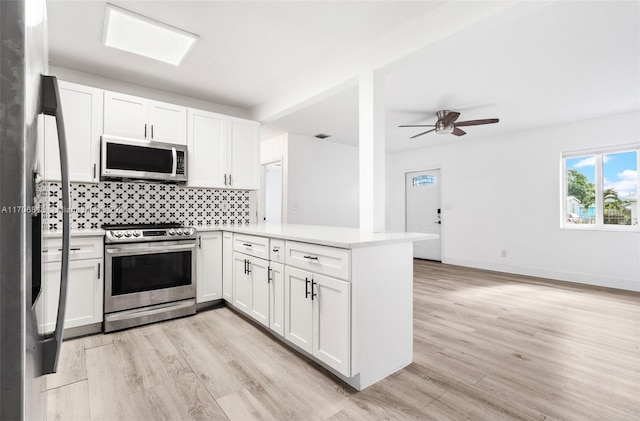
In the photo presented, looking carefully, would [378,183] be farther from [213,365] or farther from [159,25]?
[159,25]

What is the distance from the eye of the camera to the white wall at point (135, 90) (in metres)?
3.11

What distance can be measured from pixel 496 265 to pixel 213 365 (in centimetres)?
512

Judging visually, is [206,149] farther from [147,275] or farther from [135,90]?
[147,275]

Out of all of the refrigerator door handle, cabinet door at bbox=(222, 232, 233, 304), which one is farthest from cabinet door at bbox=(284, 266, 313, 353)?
the refrigerator door handle

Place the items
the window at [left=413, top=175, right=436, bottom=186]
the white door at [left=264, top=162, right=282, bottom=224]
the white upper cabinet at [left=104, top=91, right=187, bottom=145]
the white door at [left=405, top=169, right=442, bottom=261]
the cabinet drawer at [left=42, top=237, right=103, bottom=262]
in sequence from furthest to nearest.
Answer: the white door at [left=264, top=162, right=282, bottom=224]
the window at [left=413, top=175, right=436, bottom=186]
the white door at [left=405, top=169, right=442, bottom=261]
the white upper cabinet at [left=104, top=91, right=187, bottom=145]
the cabinet drawer at [left=42, top=237, right=103, bottom=262]

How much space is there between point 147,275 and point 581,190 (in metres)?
5.94

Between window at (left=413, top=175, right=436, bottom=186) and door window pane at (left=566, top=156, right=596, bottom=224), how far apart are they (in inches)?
90.1

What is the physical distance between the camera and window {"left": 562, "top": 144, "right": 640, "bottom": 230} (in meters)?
4.38

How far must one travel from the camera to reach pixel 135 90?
3.51 m

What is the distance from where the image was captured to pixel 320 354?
6.50 ft

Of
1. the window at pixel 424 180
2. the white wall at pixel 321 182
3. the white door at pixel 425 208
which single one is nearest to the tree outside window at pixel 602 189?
the white door at pixel 425 208

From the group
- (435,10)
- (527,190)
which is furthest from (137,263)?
(527,190)

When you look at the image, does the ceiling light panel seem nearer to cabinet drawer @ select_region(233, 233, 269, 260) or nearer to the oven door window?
cabinet drawer @ select_region(233, 233, 269, 260)

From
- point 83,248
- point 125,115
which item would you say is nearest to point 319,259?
point 83,248
